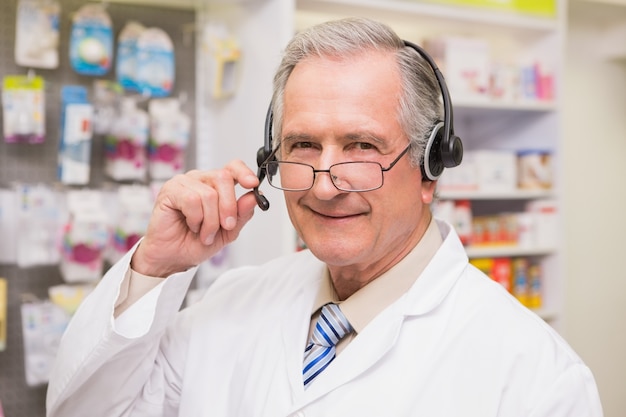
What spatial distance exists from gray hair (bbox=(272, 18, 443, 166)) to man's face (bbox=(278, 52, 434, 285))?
0.7 inches

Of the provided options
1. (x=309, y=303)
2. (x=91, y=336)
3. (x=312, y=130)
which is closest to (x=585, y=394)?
(x=309, y=303)

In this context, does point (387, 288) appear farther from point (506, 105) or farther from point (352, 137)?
point (506, 105)

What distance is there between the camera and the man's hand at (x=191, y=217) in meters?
1.31

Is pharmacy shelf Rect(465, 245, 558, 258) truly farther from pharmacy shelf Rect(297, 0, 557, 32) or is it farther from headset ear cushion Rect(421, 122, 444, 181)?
headset ear cushion Rect(421, 122, 444, 181)

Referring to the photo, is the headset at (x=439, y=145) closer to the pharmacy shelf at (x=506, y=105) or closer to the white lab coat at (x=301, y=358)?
the white lab coat at (x=301, y=358)

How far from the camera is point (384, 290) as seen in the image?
52.2 inches

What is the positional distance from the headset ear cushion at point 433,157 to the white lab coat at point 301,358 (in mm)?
164

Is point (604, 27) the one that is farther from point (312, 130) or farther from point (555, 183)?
point (312, 130)

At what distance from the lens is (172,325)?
1.54 meters

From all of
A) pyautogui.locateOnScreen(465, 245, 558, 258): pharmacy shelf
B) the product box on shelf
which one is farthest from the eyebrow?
the product box on shelf

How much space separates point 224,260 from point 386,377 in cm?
160

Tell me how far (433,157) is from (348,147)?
193mm

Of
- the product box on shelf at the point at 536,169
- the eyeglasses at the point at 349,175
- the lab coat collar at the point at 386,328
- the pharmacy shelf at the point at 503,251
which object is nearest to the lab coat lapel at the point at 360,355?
the lab coat collar at the point at 386,328

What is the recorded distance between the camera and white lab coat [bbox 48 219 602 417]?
1155mm
